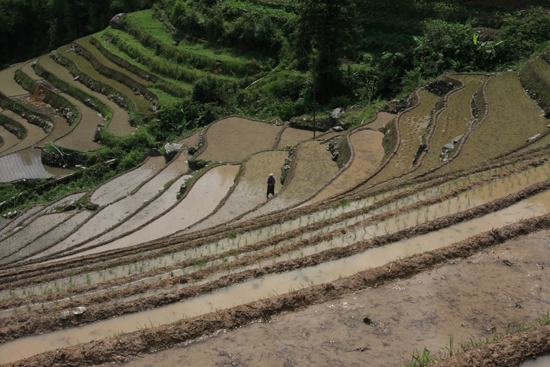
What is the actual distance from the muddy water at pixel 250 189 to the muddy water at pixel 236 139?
2.35 metres

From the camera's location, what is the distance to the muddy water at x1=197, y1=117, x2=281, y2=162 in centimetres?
2294

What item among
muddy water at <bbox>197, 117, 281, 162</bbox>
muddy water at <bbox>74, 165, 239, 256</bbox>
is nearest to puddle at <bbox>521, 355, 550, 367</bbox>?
muddy water at <bbox>74, 165, 239, 256</bbox>

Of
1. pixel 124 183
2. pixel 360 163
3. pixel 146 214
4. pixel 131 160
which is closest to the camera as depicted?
pixel 360 163

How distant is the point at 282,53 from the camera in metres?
36.3

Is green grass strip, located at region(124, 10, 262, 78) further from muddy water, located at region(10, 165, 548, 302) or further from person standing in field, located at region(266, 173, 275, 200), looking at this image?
muddy water, located at region(10, 165, 548, 302)

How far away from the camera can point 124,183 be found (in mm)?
23859

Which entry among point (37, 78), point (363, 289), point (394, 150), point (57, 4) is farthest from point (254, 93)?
point (57, 4)

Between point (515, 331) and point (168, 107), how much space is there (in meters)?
29.5

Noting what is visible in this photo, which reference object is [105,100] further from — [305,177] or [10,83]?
[305,177]

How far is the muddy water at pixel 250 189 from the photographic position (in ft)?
51.2

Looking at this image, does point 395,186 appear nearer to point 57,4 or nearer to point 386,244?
point 386,244

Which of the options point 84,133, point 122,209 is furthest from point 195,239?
point 84,133

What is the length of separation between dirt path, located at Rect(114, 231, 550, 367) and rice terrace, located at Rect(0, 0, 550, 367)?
31mm

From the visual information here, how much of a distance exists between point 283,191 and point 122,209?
26.2ft
